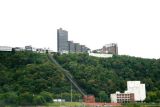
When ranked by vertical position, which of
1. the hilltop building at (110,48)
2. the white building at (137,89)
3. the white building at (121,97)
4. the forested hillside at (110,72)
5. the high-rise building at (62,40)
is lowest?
the white building at (121,97)

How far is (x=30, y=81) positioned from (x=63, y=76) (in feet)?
15.9

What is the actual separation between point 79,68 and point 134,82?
5.96m

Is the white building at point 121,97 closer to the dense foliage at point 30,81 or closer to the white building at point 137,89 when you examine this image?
the white building at point 137,89

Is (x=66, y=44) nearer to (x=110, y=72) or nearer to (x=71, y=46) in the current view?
(x=71, y=46)

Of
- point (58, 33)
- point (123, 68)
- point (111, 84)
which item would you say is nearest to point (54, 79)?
point (111, 84)

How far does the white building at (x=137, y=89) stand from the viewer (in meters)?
55.5

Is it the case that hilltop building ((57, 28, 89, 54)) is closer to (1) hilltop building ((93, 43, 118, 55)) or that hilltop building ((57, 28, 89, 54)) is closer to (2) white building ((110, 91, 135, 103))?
(1) hilltop building ((93, 43, 118, 55))

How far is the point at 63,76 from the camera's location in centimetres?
5459

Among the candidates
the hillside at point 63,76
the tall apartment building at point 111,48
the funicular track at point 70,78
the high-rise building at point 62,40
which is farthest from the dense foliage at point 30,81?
the tall apartment building at point 111,48

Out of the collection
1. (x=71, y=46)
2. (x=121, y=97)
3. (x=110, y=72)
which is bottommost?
(x=121, y=97)

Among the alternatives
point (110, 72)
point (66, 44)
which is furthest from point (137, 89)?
point (66, 44)

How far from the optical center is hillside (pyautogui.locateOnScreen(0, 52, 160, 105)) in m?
49.3

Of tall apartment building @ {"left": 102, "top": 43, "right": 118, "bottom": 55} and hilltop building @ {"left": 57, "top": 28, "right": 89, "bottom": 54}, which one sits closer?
hilltop building @ {"left": 57, "top": 28, "right": 89, "bottom": 54}

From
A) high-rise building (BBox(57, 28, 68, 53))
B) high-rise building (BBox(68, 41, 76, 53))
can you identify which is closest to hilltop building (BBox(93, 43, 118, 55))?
high-rise building (BBox(68, 41, 76, 53))
